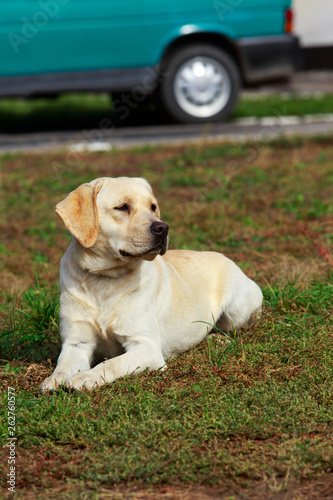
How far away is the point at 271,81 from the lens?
1172 cm

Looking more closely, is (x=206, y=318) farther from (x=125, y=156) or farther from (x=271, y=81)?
(x=271, y=81)

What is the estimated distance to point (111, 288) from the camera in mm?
3920

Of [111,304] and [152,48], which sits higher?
[111,304]

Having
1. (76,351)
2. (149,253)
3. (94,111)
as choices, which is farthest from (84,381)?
(94,111)

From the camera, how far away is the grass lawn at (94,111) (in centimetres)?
1270

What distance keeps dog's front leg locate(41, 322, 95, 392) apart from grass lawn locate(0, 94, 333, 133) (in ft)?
28.8

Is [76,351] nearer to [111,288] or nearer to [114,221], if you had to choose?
[111,288]

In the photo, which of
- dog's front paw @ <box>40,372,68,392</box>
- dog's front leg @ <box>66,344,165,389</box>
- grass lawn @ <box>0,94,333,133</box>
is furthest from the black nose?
grass lawn @ <box>0,94,333,133</box>

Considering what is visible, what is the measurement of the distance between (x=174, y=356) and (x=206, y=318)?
318 millimetres

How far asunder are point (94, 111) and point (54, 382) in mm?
10879

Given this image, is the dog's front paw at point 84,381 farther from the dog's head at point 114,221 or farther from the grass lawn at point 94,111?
the grass lawn at point 94,111

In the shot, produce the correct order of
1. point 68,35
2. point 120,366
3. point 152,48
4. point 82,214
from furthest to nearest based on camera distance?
1. point 152,48
2. point 68,35
3. point 82,214
4. point 120,366

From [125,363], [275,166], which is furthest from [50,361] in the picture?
[275,166]

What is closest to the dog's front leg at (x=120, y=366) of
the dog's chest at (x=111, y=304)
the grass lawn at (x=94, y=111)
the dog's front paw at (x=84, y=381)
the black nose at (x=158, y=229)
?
the dog's front paw at (x=84, y=381)
